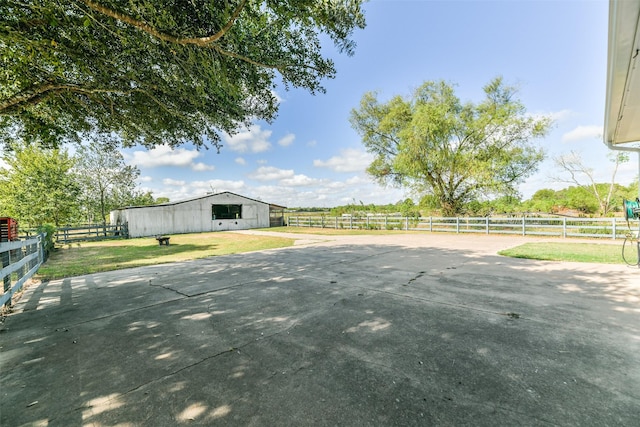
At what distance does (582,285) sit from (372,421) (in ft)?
18.4

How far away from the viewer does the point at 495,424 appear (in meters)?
1.74

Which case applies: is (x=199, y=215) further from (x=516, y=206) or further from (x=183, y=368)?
(x=516, y=206)

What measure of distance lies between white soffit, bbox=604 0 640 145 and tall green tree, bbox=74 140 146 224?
113 feet

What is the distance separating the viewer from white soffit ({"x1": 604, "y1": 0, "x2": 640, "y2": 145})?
224 cm

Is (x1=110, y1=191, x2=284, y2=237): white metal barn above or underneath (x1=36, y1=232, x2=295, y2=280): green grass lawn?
above

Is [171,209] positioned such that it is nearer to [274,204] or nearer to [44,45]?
[274,204]

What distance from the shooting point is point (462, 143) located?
65.6 feet

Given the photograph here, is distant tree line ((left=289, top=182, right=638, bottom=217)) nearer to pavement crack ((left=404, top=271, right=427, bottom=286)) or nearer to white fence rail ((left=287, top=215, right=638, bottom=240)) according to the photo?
white fence rail ((left=287, top=215, right=638, bottom=240))

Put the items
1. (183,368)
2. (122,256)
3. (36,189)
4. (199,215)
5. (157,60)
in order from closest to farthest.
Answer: (183,368) → (157,60) → (122,256) → (36,189) → (199,215)

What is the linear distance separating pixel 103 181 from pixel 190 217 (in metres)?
16.5

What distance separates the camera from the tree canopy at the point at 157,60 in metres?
3.85

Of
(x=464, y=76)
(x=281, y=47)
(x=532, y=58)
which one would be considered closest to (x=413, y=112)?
(x=464, y=76)

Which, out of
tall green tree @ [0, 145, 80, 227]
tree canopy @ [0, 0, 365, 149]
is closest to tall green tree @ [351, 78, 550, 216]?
tree canopy @ [0, 0, 365, 149]

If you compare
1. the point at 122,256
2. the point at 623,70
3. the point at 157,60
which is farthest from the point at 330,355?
the point at 122,256
